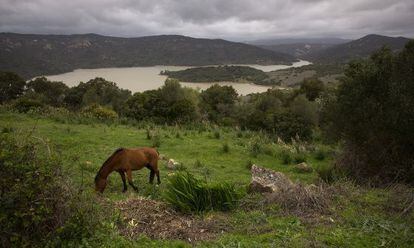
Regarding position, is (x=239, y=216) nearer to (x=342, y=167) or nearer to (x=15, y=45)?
(x=342, y=167)

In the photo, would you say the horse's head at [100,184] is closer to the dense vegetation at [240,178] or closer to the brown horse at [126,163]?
the brown horse at [126,163]

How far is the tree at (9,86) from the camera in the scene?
52.5 meters

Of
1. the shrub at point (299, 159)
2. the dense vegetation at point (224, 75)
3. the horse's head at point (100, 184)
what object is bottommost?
the dense vegetation at point (224, 75)

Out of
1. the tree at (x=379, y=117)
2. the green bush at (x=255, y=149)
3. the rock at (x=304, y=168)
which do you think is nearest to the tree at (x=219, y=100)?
the green bush at (x=255, y=149)

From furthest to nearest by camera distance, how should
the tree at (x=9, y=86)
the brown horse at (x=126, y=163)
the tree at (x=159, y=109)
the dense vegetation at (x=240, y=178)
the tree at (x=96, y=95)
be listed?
the tree at (x=9, y=86) → the tree at (x=96, y=95) → the tree at (x=159, y=109) → the brown horse at (x=126, y=163) → the dense vegetation at (x=240, y=178)

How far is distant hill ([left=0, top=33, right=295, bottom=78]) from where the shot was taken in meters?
121

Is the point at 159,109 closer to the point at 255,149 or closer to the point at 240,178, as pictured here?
the point at 255,149

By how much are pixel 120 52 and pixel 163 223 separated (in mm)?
159620

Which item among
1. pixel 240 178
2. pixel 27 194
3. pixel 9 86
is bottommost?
pixel 9 86

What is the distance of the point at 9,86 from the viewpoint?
53344 mm

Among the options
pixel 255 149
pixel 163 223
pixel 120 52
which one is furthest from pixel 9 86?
pixel 120 52

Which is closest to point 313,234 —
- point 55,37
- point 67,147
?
point 67,147

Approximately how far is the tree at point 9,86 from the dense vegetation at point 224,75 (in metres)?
56.6

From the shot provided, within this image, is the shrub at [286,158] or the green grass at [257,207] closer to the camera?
the green grass at [257,207]
